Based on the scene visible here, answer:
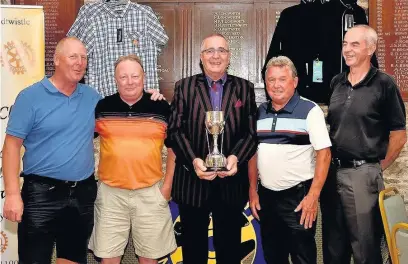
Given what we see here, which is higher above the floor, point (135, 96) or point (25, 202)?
point (135, 96)

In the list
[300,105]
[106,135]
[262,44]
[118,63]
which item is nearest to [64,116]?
[106,135]

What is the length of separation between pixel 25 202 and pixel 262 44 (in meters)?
2.61

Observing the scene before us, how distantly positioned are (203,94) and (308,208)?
0.83 meters

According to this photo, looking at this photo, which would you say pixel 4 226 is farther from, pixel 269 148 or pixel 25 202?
pixel 269 148

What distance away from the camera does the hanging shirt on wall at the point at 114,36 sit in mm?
3688

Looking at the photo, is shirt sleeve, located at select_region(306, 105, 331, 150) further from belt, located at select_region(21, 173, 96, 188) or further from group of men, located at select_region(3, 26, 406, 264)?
belt, located at select_region(21, 173, 96, 188)

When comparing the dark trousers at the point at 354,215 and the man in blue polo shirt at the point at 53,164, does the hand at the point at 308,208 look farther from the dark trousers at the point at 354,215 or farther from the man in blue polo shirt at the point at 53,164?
the man in blue polo shirt at the point at 53,164

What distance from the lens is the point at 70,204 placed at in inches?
96.7

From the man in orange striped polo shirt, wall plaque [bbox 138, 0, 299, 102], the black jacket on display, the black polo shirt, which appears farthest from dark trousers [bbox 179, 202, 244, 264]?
wall plaque [bbox 138, 0, 299, 102]

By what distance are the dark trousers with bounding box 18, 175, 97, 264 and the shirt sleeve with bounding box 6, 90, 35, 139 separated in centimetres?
24

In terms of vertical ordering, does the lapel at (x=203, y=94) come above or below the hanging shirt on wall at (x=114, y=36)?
below

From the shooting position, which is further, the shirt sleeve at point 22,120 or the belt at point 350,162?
the belt at point 350,162

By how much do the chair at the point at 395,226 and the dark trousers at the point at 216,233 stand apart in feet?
2.50

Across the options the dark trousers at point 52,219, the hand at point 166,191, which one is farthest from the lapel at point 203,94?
the dark trousers at point 52,219
